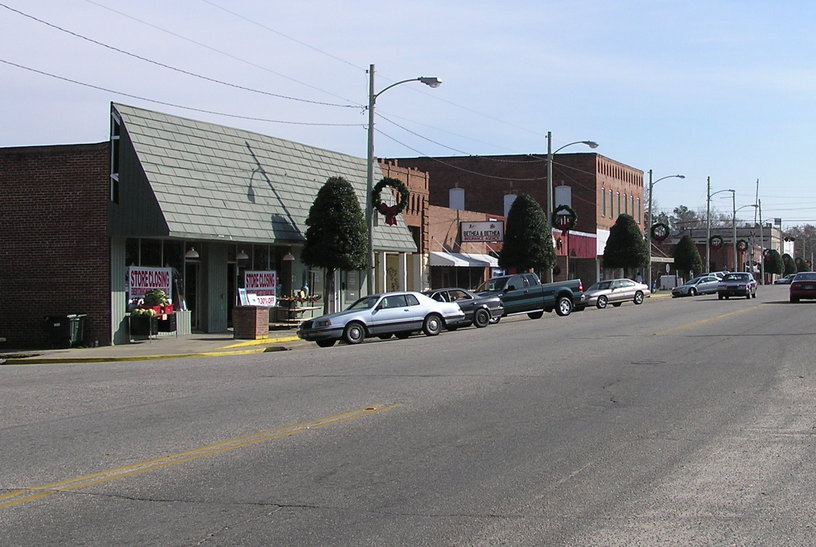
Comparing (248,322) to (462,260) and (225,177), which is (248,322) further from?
(462,260)

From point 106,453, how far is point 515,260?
38.0 m

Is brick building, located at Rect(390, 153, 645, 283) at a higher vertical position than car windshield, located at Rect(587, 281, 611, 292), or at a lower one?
higher

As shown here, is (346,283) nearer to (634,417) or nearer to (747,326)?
(747,326)

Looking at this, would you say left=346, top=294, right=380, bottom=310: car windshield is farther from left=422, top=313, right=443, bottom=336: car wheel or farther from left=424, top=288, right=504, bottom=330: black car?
left=424, top=288, right=504, bottom=330: black car

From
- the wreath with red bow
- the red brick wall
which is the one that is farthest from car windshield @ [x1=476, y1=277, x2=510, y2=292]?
the wreath with red bow

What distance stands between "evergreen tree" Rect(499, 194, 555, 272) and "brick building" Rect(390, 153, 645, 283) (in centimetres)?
2243

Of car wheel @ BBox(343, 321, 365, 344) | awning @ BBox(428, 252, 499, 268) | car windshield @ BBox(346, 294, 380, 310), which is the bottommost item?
car wheel @ BBox(343, 321, 365, 344)

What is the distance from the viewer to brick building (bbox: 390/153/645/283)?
70.4m

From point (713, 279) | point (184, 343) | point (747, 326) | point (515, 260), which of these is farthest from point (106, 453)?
point (713, 279)

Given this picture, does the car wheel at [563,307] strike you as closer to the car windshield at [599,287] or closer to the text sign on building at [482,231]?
the car windshield at [599,287]

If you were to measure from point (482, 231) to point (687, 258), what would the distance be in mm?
41774

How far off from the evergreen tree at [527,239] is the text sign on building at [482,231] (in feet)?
6.89

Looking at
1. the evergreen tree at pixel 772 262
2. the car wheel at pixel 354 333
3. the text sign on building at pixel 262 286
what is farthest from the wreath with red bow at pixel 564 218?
the evergreen tree at pixel 772 262

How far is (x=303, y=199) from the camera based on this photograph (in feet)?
108
